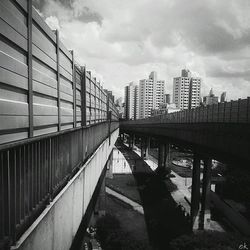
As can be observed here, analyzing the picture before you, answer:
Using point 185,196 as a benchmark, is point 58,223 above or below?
above

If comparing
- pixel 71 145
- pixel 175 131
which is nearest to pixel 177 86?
pixel 175 131

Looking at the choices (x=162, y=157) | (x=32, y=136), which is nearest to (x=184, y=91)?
(x=162, y=157)

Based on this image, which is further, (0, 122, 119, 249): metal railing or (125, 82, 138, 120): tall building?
(125, 82, 138, 120): tall building

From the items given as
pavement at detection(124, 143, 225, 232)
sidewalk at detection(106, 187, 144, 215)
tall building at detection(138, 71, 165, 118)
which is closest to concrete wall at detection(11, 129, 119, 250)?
pavement at detection(124, 143, 225, 232)

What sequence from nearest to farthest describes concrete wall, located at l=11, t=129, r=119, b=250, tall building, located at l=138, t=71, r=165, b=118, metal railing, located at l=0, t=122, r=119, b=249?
metal railing, located at l=0, t=122, r=119, b=249 < concrete wall, located at l=11, t=129, r=119, b=250 < tall building, located at l=138, t=71, r=165, b=118

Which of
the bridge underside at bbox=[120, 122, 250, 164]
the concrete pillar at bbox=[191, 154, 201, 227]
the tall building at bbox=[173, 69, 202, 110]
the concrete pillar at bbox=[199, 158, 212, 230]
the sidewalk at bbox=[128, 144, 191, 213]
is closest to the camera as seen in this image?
the bridge underside at bbox=[120, 122, 250, 164]

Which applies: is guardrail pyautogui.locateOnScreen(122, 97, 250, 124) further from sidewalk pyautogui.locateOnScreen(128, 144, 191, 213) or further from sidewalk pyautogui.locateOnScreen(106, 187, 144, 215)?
sidewalk pyautogui.locateOnScreen(128, 144, 191, 213)

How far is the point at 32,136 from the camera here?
11.0 ft

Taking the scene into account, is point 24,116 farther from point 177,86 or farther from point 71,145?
point 177,86

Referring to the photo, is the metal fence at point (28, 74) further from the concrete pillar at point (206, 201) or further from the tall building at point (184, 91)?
the tall building at point (184, 91)

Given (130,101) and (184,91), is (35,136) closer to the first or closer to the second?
(184,91)

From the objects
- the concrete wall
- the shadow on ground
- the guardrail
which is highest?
the guardrail

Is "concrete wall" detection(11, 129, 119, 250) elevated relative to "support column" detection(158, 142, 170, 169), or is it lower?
elevated

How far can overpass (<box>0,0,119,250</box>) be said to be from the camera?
8.46 ft
